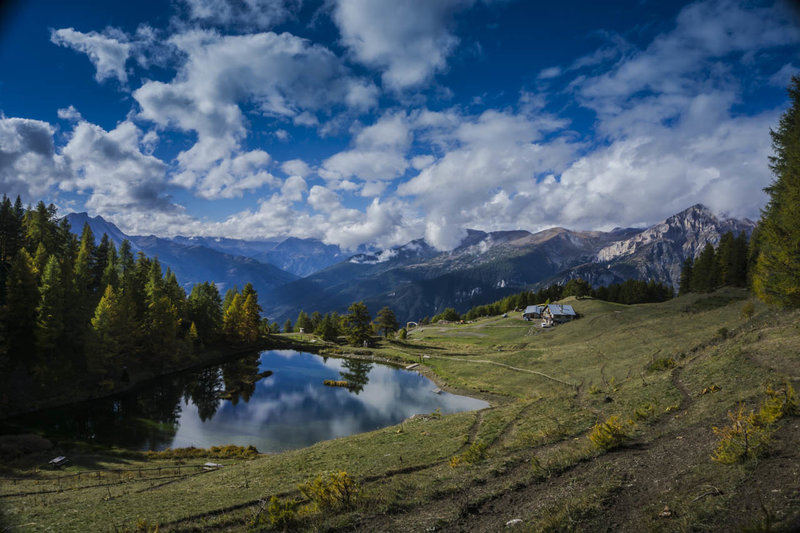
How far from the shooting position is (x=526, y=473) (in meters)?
14.1

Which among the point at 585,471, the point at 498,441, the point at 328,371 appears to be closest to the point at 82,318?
the point at 328,371

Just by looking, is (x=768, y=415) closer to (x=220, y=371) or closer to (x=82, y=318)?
(x=82, y=318)

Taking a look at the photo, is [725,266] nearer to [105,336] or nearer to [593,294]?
[593,294]

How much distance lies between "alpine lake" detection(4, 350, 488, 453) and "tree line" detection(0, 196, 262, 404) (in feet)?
21.1

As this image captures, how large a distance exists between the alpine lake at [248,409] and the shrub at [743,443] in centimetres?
3973

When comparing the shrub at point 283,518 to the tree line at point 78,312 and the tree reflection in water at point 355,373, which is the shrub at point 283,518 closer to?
the tree line at point 78,312

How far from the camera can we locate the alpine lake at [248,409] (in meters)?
41.7

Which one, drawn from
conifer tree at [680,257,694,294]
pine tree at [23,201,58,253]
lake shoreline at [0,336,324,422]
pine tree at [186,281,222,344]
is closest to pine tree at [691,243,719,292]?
conifer tree at [680,257,694,294]

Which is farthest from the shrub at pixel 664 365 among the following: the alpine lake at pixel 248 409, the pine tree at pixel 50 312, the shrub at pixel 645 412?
the pine tree at pixel 50 312

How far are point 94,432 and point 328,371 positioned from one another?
160 ft

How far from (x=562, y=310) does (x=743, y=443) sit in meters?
104

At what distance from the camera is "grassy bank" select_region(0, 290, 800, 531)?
916 centimetres

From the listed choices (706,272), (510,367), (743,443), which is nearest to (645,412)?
(743,443)

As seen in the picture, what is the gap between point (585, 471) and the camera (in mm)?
13094
